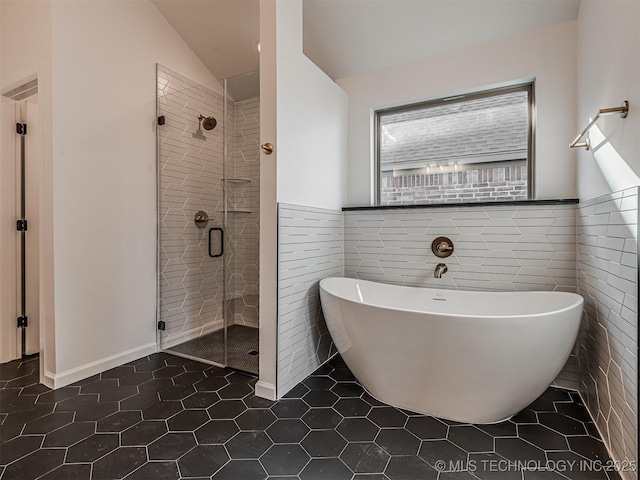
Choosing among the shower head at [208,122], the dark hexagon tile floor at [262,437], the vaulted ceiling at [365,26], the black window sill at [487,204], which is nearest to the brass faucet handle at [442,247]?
the black window sill at [487,204]

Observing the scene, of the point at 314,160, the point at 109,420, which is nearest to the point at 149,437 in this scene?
the point at 109,420

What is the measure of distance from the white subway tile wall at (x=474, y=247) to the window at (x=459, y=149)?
263 millimetres

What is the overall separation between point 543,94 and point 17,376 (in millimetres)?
3966

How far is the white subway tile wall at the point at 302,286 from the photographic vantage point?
2.00m

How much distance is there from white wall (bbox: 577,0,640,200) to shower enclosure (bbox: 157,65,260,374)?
2.00 m

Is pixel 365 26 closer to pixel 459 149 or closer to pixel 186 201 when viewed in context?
pixel 459 149

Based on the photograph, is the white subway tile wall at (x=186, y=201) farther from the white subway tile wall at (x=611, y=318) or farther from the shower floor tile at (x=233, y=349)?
the white subway tile wall at (x=611, y=318)

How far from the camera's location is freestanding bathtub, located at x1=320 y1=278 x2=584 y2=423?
4.85ft

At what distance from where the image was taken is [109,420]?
170 centimetres

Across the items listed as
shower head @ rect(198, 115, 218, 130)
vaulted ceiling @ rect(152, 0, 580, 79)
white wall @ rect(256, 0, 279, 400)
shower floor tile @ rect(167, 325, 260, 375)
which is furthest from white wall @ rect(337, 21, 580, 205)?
shower floor tile @ rect(167, 325, 260, 375)

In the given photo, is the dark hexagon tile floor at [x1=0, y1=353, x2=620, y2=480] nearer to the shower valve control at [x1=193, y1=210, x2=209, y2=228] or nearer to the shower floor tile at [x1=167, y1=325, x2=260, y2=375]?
the shower floor tile at [x1=167, y1=325, x2=260, y2=375]

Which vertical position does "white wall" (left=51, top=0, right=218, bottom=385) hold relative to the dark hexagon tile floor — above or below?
above

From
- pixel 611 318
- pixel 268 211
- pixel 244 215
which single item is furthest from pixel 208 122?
pixel 611 318

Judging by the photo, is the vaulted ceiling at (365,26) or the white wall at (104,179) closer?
the white wall at (104,179)
